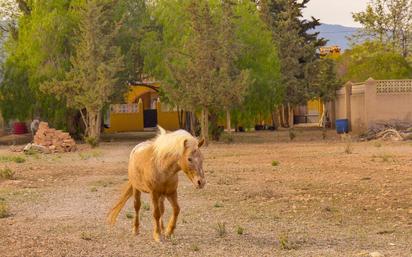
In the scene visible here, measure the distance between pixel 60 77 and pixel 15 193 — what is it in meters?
21.6

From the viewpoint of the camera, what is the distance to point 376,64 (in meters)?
49.1

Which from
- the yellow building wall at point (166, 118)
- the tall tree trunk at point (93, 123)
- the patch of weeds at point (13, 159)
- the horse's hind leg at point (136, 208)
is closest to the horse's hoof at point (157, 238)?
the horse's hind leg at point (136, 208)

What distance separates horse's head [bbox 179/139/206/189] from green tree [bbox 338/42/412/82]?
4136 cm

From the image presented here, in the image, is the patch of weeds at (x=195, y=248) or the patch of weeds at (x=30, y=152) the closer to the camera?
the patch of weeds at (x=195, y=248)

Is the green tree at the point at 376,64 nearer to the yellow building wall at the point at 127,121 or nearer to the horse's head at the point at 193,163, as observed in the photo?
the yellow building wall at the point at 127,121

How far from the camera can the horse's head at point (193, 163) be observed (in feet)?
26.9

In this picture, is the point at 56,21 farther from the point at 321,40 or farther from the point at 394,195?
the point at 394,195

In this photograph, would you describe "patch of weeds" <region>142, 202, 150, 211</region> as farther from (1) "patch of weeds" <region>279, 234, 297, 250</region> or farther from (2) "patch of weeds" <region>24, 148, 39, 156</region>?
(2) "patch of weeds" <region>24, 148, 39, 156</region>

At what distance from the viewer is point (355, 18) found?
54062 mm

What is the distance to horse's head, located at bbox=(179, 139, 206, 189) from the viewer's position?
8.20 m

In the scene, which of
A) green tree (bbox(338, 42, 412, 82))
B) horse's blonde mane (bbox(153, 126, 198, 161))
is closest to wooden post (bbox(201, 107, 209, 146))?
green tree (bbox(338, 42, 412, 82))

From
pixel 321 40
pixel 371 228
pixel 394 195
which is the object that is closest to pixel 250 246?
pixel 371 228

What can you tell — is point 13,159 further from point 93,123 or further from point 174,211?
point 174,211

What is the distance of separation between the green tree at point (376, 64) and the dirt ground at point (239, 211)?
2766 cm
